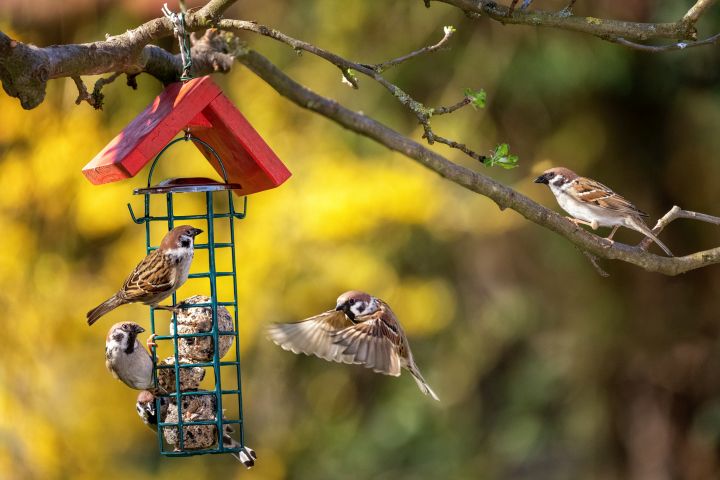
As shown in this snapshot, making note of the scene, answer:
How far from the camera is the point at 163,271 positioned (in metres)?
3.88

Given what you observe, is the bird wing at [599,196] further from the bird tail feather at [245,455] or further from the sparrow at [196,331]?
the bird tail feather at [245,455]

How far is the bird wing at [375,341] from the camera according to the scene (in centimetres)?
413

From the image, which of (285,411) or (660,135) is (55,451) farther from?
(660,135)

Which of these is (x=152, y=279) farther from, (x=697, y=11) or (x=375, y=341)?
(x=697, y=11)

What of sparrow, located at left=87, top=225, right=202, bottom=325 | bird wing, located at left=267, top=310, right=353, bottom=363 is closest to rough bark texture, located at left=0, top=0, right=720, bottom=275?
sparrow, located at left=87, top=225, right=202, bottom=325

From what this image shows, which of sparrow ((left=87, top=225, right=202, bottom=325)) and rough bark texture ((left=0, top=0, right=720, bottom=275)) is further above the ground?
rough bark texture ((left=0, top=0, right=720, bottom=275))

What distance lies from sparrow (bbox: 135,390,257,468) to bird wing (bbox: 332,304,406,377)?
57 centimetres

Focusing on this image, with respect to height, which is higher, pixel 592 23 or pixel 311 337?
pixel 592 23

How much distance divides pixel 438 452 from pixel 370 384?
2.57 feet

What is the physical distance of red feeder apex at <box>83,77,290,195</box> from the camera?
332 cm

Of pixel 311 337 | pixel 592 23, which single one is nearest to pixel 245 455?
pixel 311 337

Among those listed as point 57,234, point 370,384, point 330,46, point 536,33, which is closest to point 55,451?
point 57,234

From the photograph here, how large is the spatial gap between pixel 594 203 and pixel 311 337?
1887 millimetres

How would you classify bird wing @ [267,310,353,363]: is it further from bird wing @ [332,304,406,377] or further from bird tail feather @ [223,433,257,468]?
bird tail feather @ [223,433,257,468]
